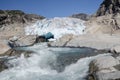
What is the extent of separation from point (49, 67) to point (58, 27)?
16.3m

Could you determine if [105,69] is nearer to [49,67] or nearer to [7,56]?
[49,67]

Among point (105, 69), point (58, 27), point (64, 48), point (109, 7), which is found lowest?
point (105, 69)

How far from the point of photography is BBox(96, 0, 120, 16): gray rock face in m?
40.7

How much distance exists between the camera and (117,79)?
48.6 ft

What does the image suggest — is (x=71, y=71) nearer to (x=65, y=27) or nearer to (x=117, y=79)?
(x=117, y=79)

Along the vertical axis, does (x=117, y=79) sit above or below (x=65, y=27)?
below

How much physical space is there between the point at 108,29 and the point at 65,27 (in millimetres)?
6202

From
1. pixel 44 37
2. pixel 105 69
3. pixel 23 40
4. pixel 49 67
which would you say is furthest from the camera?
pixel 44 37

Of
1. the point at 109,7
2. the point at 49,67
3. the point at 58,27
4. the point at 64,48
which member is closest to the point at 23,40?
the point at 58,27

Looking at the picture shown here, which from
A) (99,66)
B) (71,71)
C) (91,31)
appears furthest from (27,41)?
(99,66)

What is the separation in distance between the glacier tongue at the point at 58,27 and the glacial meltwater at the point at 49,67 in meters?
12.5

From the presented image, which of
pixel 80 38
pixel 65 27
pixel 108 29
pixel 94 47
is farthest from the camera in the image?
pixel 65 27

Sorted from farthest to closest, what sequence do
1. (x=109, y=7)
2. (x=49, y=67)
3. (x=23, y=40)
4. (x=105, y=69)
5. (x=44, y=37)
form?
1. (x=109, y=7)
2. (x=44, y=37)
3. (x=23, y=40)
4. (x=49, y=67)
5. (x=105, y=69)

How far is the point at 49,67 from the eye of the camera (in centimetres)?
2038
